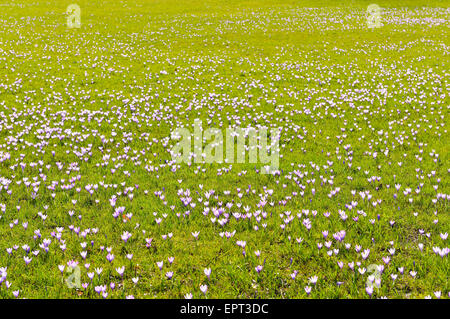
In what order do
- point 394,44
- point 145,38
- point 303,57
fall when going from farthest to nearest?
point 145,38, point 394,44, point 303,57

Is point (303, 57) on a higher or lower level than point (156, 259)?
higher

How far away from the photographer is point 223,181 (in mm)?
8297

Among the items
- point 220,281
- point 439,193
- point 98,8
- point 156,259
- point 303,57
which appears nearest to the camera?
point 220,281

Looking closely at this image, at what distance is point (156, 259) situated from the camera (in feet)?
18.0

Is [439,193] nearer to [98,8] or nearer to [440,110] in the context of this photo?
[440,110]

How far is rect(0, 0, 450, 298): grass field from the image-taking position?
5.00 meters

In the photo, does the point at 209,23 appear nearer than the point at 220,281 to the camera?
No

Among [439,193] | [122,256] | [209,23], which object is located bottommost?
[122,256]

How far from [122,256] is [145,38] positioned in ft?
91.8

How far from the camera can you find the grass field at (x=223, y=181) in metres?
5.00

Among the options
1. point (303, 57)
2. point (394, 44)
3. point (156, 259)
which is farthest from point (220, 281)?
point (394, 44)

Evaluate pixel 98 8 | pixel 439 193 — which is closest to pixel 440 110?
pixel 439 193
